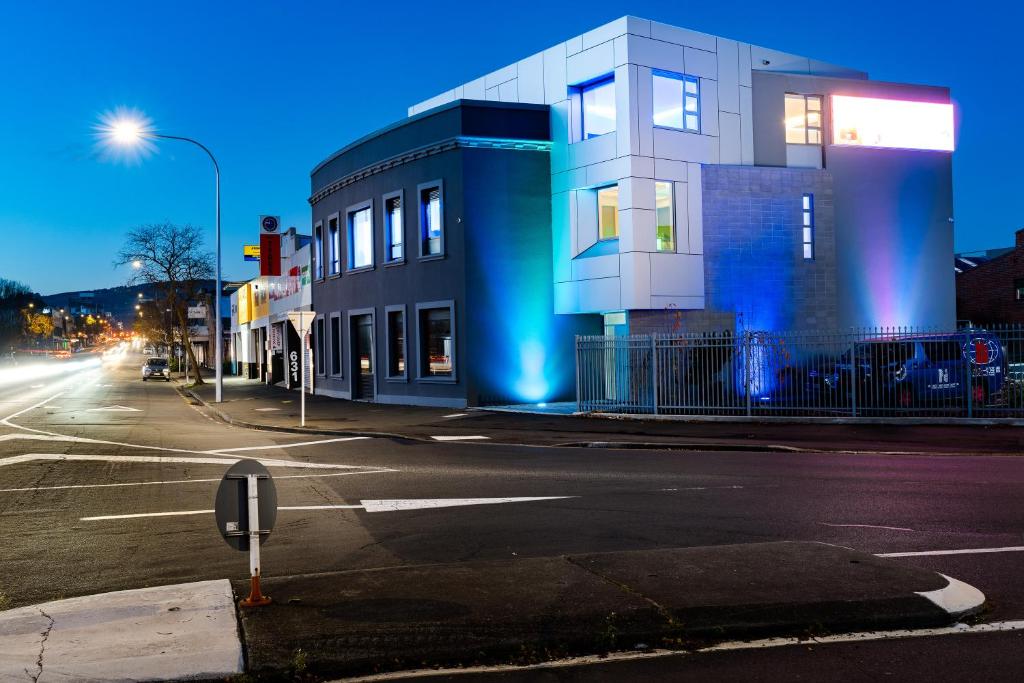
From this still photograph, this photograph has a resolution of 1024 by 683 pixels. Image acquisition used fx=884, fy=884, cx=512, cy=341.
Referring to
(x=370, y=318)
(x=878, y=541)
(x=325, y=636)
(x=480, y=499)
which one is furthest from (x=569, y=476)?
(x=370, y=318)

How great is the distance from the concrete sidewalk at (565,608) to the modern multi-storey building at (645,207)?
18197 millimetres

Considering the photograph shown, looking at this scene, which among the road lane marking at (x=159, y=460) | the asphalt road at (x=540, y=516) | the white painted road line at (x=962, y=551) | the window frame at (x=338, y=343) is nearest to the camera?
the asphalt road at (x=540, y=516)

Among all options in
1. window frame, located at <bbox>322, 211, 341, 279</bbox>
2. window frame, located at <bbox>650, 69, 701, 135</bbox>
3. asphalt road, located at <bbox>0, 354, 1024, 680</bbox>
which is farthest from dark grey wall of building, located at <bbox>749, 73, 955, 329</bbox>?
window frame, located at <bbox>322, 211, 341, 279</bbox>

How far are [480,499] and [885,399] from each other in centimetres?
1281

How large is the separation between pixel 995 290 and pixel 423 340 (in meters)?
33.1

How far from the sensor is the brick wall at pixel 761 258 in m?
26.4

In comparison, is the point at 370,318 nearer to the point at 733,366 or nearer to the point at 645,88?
the point at 645,88

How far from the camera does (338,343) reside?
3553 centimetres

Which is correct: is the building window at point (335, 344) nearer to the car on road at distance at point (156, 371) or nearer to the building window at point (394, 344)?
the building window at point (394, 344)

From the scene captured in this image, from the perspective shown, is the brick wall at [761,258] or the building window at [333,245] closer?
the brick wall at [761,258]

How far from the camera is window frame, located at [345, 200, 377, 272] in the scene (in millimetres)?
31422

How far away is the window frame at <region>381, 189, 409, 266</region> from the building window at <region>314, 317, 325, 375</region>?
7.95 metres

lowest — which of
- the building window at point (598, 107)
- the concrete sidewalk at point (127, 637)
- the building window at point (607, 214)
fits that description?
the concrete sidewalk at point (127, 637)

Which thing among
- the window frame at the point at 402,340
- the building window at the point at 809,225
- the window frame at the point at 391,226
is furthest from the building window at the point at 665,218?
the window frame at the point at 402,340
